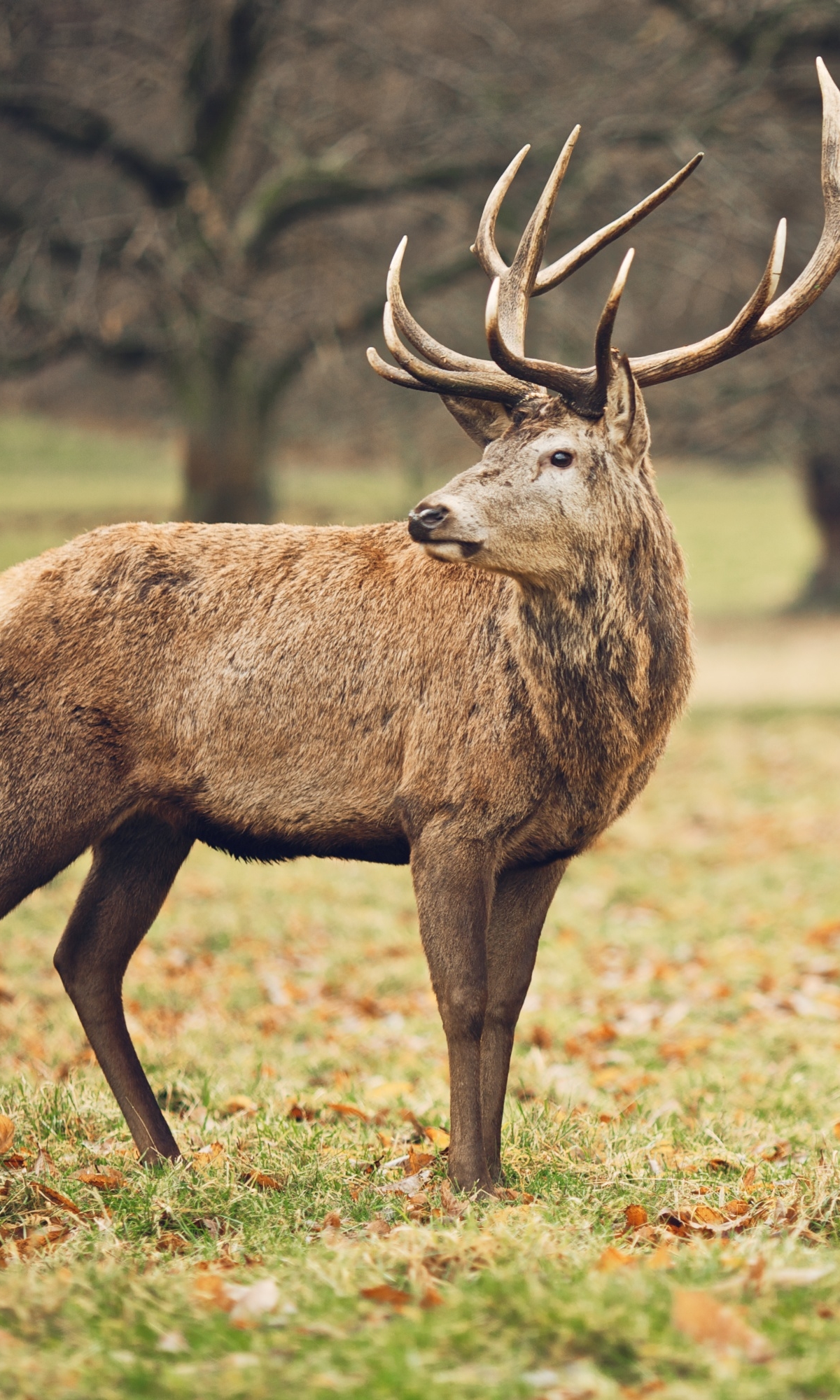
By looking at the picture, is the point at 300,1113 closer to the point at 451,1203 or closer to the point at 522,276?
the point at 451,1203

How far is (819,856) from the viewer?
9680 millimetres

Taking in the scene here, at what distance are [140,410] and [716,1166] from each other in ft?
44.9

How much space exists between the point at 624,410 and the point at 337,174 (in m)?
8.65

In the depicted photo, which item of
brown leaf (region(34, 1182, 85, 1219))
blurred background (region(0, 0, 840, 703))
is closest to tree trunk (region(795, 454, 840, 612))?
blurred background (region(0, 0, 840, 703))

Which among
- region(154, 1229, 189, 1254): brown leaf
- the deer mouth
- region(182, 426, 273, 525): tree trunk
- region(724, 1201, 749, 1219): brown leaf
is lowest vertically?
region(154, 1229, 189, 1254): brown leaf

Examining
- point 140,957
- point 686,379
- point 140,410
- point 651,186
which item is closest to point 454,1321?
point 140,957

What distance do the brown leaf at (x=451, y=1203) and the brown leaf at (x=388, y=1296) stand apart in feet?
2.03

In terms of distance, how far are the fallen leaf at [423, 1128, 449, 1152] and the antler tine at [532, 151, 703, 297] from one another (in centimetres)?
264

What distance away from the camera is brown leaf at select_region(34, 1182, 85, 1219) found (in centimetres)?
366

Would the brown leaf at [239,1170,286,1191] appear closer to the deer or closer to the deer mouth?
the deer

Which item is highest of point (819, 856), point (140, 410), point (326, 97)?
point (326, 97)

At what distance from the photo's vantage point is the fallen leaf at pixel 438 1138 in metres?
4.43

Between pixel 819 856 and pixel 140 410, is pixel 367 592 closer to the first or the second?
pixel 819 856

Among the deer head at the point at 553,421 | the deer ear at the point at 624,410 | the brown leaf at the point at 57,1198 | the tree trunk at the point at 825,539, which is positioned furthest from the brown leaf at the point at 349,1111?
the tree trunk at the point at 825,539
